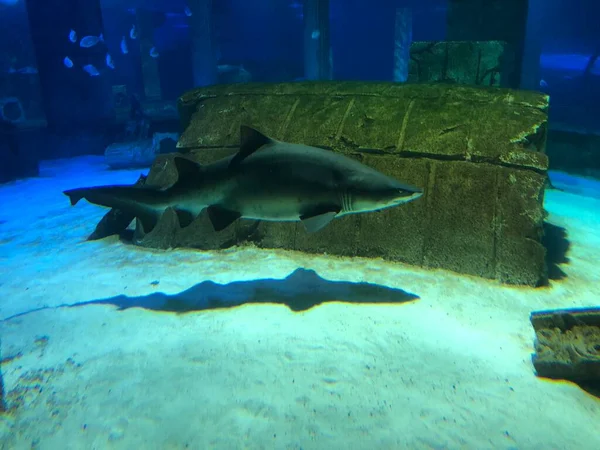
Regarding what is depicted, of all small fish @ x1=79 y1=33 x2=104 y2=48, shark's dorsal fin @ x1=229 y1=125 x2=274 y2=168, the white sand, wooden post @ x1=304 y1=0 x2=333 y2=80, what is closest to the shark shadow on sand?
the white sand

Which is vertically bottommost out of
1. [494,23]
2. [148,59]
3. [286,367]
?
[286,367]

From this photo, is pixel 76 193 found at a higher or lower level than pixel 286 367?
higher

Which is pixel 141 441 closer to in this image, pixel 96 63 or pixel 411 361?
pixel 411 361

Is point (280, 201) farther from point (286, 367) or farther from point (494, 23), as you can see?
point (494, 23)

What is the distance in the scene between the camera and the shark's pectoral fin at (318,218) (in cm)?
319

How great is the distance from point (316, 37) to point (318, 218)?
958 inches

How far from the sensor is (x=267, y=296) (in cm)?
Answer: 443

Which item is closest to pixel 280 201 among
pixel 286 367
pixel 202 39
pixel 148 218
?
pixel 286 367

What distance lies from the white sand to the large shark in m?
1.16

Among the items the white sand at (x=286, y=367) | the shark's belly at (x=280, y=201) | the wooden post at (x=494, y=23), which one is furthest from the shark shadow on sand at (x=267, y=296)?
the wooden post at (x=494, y=23)

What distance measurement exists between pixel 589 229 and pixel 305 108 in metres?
5.64

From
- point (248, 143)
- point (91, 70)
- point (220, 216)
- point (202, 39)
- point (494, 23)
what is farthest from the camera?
point (202, 39)

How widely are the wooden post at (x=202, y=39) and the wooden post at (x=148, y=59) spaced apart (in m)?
10.9

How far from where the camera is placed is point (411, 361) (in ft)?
10.5
